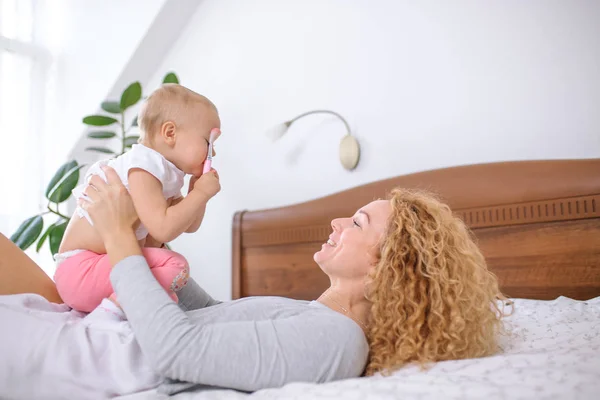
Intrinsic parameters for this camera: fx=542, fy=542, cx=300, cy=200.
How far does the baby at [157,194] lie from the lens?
3.51 ft

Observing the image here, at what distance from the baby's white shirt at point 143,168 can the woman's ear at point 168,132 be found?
4 cm

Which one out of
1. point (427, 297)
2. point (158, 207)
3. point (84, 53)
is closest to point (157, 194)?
point (158, 207)

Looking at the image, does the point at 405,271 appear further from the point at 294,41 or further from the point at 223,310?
the point at 294,41

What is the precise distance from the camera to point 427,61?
220 cm

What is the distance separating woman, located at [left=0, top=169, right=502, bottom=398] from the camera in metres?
0.91

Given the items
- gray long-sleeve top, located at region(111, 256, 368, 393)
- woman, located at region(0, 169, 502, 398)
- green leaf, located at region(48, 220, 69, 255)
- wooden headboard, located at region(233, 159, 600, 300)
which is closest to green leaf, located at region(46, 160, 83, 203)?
green leaf, located at region(48, 220, 69, 255)

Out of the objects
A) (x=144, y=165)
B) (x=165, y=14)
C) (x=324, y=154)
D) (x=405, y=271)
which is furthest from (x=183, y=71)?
(x=405, y=271)

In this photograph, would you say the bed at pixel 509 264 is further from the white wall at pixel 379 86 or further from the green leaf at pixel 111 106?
the green leaf at pixel 111 106

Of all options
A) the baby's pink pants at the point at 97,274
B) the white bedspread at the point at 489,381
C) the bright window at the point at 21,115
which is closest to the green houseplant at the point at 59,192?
the bright window at the point at 21,115

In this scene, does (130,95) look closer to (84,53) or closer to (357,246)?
(84,53)

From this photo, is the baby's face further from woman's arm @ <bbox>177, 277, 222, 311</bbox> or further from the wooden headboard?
the wooden headboard

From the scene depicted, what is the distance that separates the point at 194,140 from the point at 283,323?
0.46 meters

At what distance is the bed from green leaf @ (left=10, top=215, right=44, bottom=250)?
920 mm

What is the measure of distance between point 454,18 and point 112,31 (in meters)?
2.10
